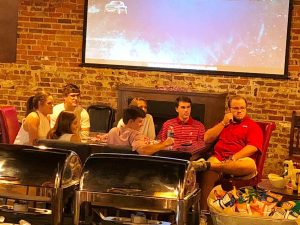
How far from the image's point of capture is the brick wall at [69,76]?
7320 mm

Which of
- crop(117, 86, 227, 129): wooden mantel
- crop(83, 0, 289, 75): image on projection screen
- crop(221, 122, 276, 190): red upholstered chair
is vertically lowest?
crop(221, 122, 276, 190): red upholstered chair

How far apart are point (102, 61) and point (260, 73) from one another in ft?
7.21

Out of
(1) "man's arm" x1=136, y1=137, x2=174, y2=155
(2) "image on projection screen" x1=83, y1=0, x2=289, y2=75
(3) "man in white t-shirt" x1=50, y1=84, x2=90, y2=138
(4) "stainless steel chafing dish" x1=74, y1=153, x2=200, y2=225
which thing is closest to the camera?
(4) "stainless steel chafing dish" x1=74, y1=153, x2=200, y2=225

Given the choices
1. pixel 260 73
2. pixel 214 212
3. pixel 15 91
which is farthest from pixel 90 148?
pixel 15 91

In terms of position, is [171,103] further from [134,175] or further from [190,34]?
[134,175]

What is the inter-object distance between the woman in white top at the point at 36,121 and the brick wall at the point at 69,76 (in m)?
1.97

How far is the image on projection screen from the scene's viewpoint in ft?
23.8

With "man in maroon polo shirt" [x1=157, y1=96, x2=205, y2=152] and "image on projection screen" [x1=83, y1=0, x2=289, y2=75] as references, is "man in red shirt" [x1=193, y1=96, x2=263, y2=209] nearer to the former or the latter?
"man in maroon polo shirt" [x1=157, y1=96, x2=205, y2=152]

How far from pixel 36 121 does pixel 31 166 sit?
127 inches

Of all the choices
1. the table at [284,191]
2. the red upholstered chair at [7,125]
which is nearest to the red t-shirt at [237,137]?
the table at [284,191]

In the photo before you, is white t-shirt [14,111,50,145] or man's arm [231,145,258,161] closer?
man's arm [231,145,258,161]

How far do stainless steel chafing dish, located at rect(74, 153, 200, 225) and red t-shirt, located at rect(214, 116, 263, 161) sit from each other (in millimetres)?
2975

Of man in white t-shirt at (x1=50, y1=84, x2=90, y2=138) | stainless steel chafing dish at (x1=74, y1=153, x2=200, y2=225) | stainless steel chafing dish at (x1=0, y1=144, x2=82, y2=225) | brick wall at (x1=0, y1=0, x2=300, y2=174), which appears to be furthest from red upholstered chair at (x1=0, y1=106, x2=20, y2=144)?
stainless steel chafing dish at (x1=74, y1=153, x2=200, y2=225)

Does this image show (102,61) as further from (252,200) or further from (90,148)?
(252,200)
